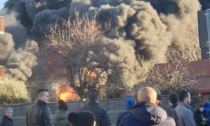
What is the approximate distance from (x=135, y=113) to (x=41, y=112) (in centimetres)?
385

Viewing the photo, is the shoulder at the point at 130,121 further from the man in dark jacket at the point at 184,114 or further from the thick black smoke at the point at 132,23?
the thick black smoke at the point at 132,23

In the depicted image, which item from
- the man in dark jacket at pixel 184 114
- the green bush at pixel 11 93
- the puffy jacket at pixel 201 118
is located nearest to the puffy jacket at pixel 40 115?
the man in dark jacket at pixel 184 114

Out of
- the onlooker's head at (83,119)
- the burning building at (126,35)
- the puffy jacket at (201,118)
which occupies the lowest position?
the puffy jacket at (201,118)

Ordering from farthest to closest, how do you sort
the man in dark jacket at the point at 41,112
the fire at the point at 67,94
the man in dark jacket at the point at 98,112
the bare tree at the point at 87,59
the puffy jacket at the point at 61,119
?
1. the fire at the point at 67,94
2. the bare tree at the point at 87,59
3. the puffy jacket at the point at 61,119
4. the man in dark jacket at the point at 41,112
5. the man in dark jacket at the point at 98,112

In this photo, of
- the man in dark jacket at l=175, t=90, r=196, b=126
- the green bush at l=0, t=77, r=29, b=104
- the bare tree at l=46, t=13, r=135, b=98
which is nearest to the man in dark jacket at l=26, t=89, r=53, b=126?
the man in dark jacket at l=175, t=90, r=196, b=126

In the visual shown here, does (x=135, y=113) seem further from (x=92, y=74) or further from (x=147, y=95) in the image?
(x=92, y=74)

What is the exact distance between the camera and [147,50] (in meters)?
41.7

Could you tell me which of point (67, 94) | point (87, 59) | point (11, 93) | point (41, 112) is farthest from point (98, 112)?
point (67, 94)

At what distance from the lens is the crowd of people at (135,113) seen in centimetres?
557

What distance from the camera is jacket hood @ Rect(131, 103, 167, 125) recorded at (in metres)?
5.56

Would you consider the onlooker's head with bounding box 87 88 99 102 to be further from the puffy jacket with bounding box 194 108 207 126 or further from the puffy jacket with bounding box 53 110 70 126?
the puffy jacket with bounding box 194 108 207 126

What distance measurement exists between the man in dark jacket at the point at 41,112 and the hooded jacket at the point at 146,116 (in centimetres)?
364

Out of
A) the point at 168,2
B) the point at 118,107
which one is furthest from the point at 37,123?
the point at 168,2

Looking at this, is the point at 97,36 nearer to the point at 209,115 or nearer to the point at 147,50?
the point at 147,50
